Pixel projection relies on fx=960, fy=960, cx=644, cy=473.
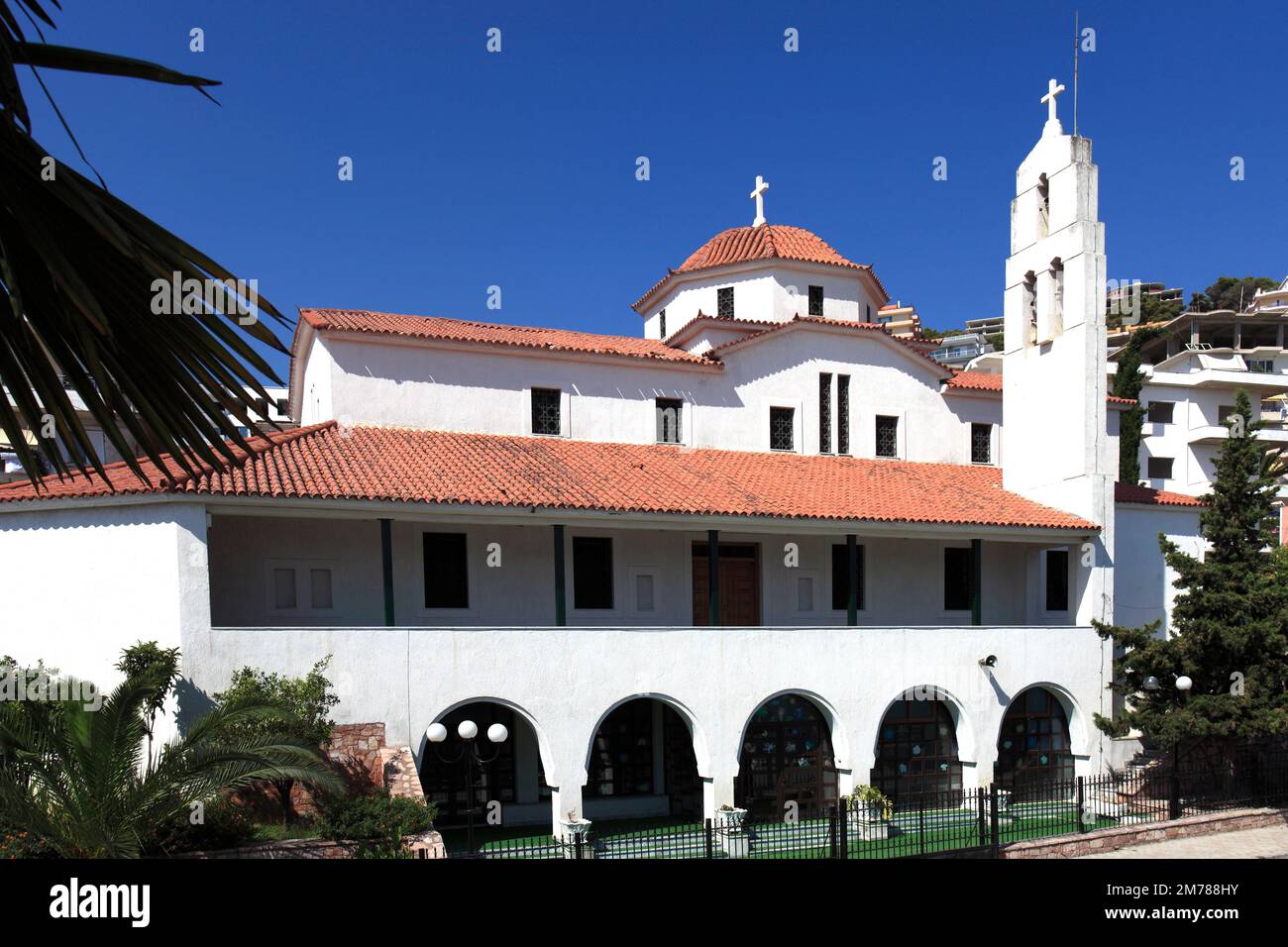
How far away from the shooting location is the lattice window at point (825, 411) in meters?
24.0

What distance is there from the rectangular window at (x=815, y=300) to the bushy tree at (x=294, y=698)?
16154mm

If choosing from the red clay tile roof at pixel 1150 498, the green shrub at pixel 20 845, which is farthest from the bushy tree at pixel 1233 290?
the green shrub at pixel 20 845

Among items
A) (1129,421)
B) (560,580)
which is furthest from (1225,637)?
(1129,421)

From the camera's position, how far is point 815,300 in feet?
85.4

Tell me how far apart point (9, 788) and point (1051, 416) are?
21.0 meters

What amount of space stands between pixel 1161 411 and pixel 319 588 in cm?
4782

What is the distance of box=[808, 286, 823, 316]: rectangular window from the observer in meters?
25.9

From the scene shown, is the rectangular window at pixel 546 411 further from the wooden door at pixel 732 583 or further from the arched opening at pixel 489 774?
the arched opening at pixel 489 774

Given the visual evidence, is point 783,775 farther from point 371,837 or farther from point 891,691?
point 371,837

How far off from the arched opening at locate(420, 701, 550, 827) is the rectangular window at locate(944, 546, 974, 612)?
10.2m

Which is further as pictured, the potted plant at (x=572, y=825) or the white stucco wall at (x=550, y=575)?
the white stucco wall at (x=550, y=575)

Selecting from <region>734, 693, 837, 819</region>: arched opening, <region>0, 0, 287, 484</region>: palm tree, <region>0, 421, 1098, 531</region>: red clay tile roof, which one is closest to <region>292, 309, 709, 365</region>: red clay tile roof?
<region>0, 421, 1098, 531</region>: red clay tile roof

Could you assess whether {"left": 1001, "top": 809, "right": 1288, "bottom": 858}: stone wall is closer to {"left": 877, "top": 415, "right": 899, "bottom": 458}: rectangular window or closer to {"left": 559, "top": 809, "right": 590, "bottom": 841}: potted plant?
{"left": 559, "top": 809, "right": 590, "bottom": 841}: potted plant
